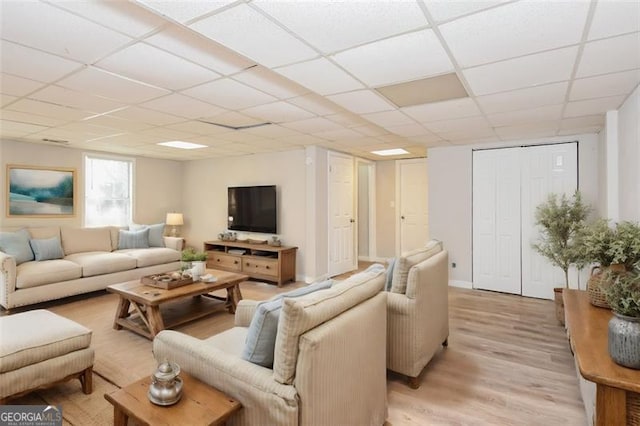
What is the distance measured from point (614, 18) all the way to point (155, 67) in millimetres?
2705

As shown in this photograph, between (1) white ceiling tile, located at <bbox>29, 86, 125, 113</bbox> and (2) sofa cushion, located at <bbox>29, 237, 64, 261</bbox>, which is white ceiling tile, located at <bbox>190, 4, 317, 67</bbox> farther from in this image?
(2) sofa cushion, located at <bbox>29, 237, 64, 261</bbox>

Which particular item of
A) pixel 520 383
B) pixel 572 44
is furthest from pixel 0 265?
pixel 572 44

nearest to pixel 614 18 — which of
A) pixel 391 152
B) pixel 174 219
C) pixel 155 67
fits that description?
pixel 155 67

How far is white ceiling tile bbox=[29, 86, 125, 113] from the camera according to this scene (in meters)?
2.86

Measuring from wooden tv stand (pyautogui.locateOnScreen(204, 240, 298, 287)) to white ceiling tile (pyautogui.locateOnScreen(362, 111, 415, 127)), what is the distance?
2670 millimetres

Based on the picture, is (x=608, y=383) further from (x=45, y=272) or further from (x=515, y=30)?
(x=45, y=272)

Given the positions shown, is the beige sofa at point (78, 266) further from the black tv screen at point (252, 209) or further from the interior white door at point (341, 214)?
the interior white door at point (341, 214)

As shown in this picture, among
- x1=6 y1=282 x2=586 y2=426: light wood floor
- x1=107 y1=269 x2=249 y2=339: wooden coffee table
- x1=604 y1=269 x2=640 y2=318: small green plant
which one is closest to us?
x1=604 y1=269 x2=640 y2=318: small green plant

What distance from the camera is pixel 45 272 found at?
4160 millimetres

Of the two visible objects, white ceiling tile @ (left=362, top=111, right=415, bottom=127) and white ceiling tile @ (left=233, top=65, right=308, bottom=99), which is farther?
white ceiling tile @ (left=362, top=111, right=415, bottom=127)

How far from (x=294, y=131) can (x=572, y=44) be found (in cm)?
305

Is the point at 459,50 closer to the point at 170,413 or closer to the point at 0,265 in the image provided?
the point at 170,413

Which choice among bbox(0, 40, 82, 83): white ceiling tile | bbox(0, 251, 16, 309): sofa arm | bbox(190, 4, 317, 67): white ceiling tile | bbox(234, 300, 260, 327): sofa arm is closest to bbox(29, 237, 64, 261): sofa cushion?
bbox(0, 251, 16, 309): sofa arm

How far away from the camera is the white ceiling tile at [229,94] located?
2709 millimetres
